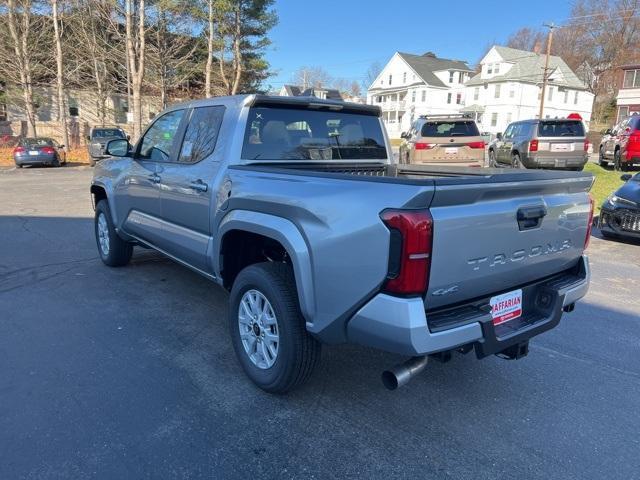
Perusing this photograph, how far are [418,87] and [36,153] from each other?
45315 mm

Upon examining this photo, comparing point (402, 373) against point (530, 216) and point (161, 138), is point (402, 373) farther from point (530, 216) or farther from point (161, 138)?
point (161, 138)

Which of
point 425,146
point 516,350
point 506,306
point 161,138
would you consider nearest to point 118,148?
point 161,138

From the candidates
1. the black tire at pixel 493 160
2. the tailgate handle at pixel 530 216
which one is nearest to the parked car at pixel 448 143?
the black tire at pixel 493 160

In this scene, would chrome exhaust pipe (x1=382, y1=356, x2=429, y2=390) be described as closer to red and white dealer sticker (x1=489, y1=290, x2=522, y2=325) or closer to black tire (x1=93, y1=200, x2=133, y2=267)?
red and white dealer sticker (x1=489, y1=290, x2=522, y2=325)

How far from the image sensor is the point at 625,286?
5746 mm

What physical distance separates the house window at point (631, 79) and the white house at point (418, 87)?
1677 cm

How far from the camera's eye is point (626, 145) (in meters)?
14.6

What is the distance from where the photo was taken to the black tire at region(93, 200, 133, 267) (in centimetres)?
576

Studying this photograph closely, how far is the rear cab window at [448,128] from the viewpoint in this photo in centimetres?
1373

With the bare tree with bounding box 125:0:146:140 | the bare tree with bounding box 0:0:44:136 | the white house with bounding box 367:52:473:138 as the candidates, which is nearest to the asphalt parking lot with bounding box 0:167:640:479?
the bare tree with bounding box 125:0:146:140

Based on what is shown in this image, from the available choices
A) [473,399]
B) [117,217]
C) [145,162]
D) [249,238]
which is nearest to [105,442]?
[249,238]

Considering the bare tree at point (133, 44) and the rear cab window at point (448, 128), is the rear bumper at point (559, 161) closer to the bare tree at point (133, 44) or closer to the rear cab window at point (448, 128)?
the rear cab window at point (448, 128)

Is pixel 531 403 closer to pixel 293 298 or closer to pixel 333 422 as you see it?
pixel 333 422

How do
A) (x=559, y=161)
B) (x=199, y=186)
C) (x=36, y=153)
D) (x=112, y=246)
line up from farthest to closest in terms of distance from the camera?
1. (x=36, y=153)
2. (x=559, y=161)
3. (x=112, y=246)
4. (x=199, y=186)
